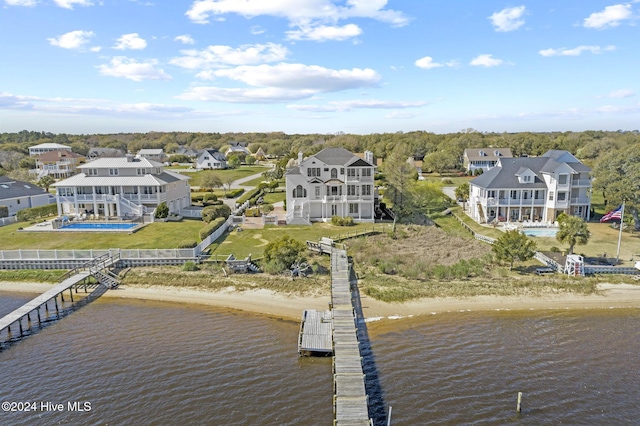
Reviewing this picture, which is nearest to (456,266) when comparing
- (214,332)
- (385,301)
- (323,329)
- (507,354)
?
(385,301)

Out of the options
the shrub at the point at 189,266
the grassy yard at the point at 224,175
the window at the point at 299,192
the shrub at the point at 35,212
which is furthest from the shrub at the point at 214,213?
the grassy yard at the point at 224,175

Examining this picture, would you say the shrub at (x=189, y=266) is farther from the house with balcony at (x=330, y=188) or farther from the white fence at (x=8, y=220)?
the white fence at (x=8, y=220)

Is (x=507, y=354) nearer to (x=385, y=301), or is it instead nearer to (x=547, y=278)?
(x=385, y=301)

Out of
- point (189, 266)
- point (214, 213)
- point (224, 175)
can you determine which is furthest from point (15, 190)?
point (224, 175)

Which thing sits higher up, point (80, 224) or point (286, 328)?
point (80, 224)

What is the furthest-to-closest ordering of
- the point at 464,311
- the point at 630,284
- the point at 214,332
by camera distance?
the point at 630,284 < the point at 464,311 < the point at 214,332

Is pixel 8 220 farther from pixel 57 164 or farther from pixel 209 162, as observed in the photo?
pixel 209 162

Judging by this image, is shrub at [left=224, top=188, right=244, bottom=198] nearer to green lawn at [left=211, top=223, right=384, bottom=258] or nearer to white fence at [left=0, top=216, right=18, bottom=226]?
green lawn at [left=211, top=223, right=384, bottom=258]
